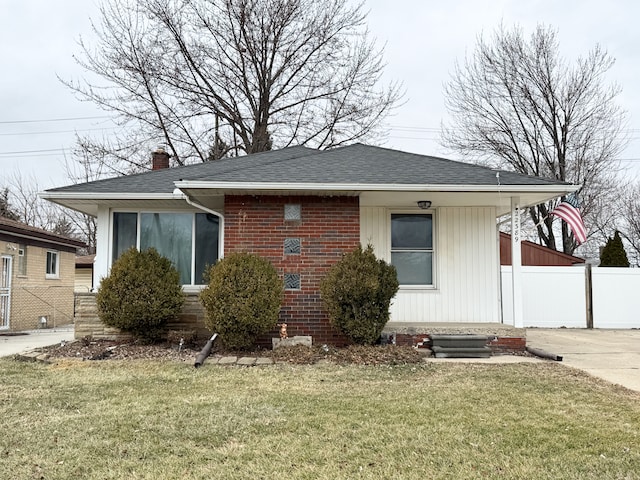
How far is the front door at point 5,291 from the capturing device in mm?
14102

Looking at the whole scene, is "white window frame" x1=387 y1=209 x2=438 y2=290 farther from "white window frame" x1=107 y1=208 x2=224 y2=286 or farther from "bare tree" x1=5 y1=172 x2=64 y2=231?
"bare tree" x1=5 y1=172 x2=64 y2=231

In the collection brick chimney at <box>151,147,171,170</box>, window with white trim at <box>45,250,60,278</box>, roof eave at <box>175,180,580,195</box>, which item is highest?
brick chimney at <box>151,147,171,170</box>

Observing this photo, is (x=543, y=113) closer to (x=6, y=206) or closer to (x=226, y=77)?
(x=226, y=77)

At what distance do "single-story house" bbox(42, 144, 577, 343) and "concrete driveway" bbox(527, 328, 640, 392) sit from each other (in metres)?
1.32

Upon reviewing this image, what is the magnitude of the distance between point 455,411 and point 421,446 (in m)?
1.08

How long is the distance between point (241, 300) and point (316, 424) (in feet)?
11.5

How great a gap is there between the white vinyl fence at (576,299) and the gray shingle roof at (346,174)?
5.92 meters

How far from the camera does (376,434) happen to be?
4.15 meters

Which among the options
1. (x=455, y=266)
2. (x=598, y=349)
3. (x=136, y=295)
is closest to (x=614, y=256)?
(x=598, y=349)

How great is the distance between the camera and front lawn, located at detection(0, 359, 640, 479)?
11.5ft

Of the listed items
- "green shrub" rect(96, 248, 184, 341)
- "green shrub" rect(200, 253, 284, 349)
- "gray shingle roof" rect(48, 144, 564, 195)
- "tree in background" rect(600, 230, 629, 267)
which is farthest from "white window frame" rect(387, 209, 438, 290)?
"tree in background" rect(600, 230, 629, 267)

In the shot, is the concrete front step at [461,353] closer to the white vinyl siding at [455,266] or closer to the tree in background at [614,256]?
the white vinyl siding at [455,266]

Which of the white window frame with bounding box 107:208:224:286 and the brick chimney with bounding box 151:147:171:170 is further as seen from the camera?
the brick chimney with bounding box 151:147:171:170

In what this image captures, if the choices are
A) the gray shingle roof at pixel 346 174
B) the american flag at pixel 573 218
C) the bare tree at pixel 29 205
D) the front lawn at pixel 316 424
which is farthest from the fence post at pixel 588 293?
the bare tree at pixel 29 205
